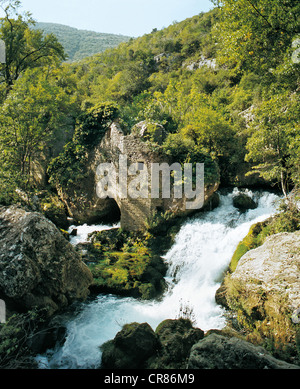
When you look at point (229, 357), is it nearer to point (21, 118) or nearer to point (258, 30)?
point (258, 30)

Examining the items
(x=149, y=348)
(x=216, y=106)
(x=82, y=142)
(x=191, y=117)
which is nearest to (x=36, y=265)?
(x=149, y=348)

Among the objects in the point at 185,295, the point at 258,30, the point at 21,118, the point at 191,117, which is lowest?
the point at 185,295

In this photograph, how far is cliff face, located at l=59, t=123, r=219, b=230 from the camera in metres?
14.3

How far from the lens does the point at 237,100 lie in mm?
24078

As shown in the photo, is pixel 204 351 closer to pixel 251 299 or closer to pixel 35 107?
pixel 251 299

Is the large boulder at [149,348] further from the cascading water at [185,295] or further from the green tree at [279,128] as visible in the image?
the green tree at [279,128]

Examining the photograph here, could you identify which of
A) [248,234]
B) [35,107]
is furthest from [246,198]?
[35,107]

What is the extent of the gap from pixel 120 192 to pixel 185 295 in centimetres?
753

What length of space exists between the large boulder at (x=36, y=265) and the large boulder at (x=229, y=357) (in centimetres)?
453

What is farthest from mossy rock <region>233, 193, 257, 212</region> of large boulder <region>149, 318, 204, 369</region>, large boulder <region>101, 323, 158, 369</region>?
large boulder <region>101, 323, 158, 369</region>

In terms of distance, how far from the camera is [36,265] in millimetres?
7570

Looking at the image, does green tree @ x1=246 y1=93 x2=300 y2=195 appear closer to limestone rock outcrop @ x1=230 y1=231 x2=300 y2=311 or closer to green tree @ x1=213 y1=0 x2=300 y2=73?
green tree @ x1=213 y1=0 x2=300 y2=73

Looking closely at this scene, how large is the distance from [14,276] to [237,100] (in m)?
24.2

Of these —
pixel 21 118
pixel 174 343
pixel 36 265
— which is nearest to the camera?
pixel 174 343
